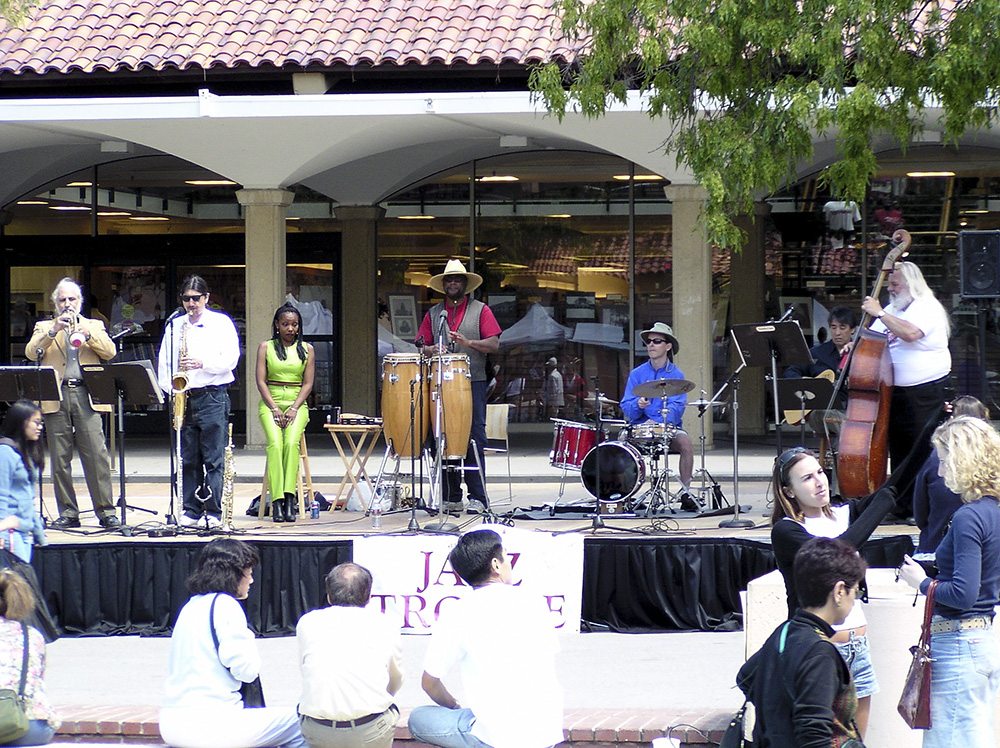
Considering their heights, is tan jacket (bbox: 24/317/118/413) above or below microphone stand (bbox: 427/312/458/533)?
above

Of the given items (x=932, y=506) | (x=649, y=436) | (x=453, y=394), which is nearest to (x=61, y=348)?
(x=453, y=394)

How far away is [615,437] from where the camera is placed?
988cm

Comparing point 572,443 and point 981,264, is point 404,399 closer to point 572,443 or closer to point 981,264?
point 572,443

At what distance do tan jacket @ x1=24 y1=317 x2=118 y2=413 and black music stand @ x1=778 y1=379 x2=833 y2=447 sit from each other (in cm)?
495

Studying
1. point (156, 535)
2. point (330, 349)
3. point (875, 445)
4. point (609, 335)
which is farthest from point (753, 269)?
point (156, 535)

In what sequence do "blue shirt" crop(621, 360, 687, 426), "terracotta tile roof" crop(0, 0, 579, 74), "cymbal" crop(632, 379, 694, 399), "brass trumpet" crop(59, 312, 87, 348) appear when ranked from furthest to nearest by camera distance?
"terracotta tile roof" crop(0, 0, 579, 74), "blue shirt" crop(621, 360, 687, 426), "cymbal" crop(632, 379, 694, 399), "brass trumpet" crop(59, 312, 87, 348)

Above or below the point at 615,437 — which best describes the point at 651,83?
above

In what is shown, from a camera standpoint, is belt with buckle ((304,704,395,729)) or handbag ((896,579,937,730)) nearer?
handbag ((896,579,937,730))

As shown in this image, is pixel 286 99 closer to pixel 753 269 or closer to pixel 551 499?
pixel 551 499

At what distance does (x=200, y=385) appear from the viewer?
9.15 metres

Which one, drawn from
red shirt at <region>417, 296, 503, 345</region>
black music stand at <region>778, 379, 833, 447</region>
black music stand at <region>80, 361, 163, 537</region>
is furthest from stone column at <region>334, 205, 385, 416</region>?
black music stand at <region>778, 379, 833, 447</region>

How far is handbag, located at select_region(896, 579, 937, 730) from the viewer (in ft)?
14.4

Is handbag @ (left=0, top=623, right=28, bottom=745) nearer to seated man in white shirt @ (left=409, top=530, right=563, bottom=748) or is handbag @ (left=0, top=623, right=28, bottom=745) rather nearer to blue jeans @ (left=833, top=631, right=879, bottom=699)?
seated man in white shirt @ (left=409, top=530, right=563, bottom=748)

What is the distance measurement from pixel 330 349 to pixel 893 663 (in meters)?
13.3
